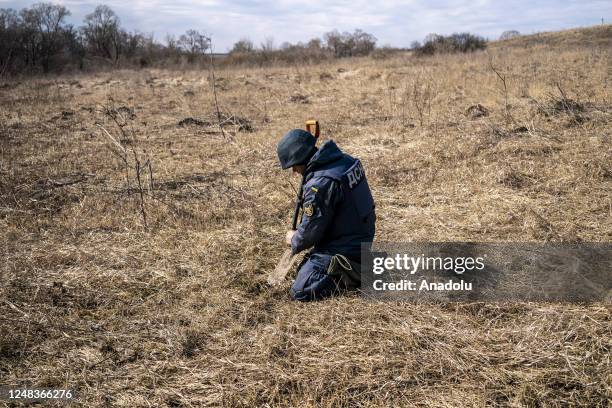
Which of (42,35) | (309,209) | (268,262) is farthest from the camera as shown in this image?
(42,35)

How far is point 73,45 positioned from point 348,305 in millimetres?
37913

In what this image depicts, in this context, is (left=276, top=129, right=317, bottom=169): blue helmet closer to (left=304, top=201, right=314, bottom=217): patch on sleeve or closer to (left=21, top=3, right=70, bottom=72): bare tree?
(left=304, top=201, right=314, bottom=217): patch on sleeve

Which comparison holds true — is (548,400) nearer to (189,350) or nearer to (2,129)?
(189,350)

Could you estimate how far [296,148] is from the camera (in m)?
3.26

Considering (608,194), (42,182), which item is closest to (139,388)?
(42,182)

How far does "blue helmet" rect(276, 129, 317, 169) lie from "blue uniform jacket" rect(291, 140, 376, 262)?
0.08 m

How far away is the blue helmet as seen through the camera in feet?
10.7
